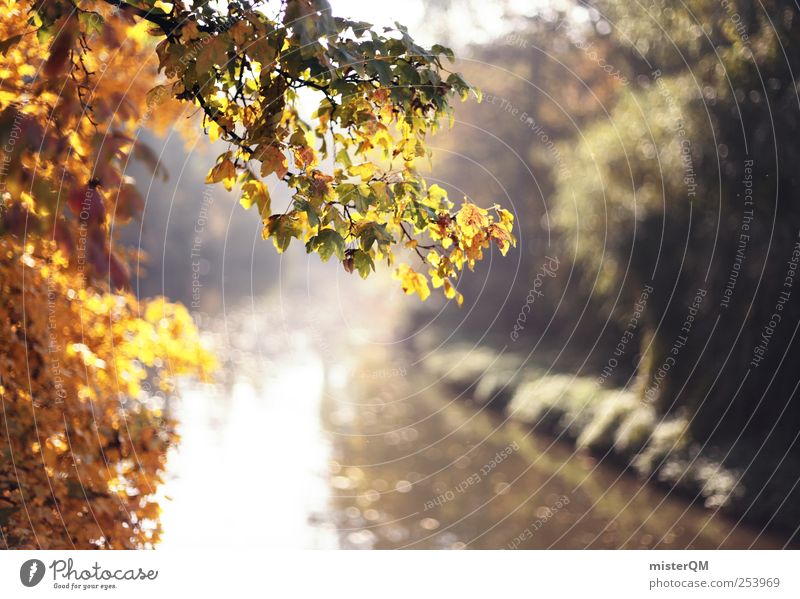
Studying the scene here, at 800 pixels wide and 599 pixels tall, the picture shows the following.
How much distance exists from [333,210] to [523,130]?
1933 cm

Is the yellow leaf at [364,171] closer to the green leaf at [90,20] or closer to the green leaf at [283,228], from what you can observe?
the green leaf at [283,228]

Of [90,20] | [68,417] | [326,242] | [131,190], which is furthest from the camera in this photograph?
[68,417]

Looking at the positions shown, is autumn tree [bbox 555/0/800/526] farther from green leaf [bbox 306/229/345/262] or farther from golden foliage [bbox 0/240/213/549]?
green leaf [bbox 306/229/345/262]

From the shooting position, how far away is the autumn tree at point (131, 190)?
349 centimetres

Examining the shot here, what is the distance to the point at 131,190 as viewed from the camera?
4.02 m

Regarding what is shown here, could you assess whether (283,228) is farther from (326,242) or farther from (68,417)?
(68,417)

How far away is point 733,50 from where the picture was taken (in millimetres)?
11305

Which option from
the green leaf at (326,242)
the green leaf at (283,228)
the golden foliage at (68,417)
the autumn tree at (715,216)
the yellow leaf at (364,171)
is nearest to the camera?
the green leaf at (326,242)

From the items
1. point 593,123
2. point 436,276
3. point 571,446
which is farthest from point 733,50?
point 436,276

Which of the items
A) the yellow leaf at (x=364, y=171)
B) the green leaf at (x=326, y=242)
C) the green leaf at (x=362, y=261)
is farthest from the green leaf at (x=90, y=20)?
the green leaf at (x=362, y=261)

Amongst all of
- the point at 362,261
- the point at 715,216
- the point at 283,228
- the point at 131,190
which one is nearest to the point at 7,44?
the point at 131,190

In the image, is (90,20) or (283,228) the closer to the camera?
(283,228)

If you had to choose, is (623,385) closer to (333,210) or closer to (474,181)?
(474,181)

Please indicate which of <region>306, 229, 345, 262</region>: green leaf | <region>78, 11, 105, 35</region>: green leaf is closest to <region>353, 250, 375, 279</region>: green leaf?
<region>306, 229, 345, 262</region>: green leaf
